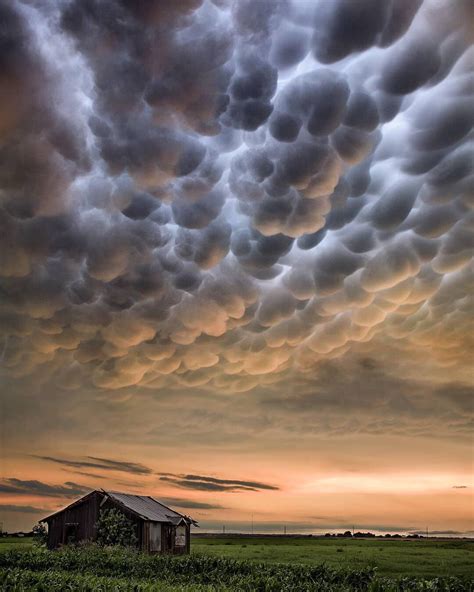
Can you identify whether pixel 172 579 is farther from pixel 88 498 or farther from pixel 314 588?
pixel 88 498

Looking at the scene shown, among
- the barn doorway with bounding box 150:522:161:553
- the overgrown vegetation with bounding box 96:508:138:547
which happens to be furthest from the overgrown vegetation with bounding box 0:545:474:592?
the barn doorway with bounding box 150:522:161:553

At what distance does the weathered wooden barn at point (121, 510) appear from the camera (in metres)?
56.9

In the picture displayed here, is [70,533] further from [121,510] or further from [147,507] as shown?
[147,507]

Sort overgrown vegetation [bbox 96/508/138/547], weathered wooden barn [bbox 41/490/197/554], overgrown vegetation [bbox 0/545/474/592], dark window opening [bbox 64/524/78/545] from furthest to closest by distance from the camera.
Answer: dark window opening [bbox 64/524/78/545]
weathered wooden barn [bbox 41/490/197/554]
overgrown vegetation [bbox 96/508/138/547]
overgrown vegetation [bbox 0/545/474/592]

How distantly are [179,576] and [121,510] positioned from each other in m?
24.3

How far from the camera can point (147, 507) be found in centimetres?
6344

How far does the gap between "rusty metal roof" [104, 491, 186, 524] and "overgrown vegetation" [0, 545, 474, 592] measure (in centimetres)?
617

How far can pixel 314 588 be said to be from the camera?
25172 mm

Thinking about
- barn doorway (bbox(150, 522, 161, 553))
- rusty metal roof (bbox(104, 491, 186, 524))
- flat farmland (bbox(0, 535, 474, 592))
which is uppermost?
rusty metal roof (bbox(104, 491, 186, 524))

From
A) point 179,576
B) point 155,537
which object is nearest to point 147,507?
point 155,537

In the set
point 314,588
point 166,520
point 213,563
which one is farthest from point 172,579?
point 166,520

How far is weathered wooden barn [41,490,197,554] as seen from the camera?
56.9 m

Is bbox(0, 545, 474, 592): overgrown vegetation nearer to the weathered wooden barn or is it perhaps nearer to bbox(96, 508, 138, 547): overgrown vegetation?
bbox(96, 508, 138, 547): overgrown vegetation

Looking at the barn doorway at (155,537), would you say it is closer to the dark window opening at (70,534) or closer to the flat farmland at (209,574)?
the flat farmland at (209,574)
